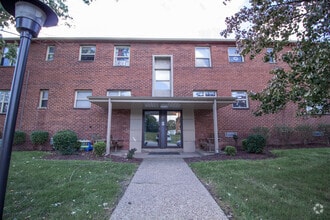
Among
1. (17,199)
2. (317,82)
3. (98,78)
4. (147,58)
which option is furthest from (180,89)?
(17,199)

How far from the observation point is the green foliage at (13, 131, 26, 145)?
9.40 metres

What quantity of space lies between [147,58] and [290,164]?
30.6ft

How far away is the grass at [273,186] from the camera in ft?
9.33

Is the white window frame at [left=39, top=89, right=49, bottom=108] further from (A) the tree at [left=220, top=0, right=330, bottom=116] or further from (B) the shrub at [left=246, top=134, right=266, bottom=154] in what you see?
(B) the shrub at [left=246, top=134, right=266, bottom=154]

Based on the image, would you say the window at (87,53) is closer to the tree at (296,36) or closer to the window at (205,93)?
the window at (205,93)

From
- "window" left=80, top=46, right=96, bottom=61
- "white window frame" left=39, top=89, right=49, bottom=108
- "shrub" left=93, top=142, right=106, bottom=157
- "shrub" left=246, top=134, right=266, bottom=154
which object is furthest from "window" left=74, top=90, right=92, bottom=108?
"shrub" left=246, top=134, right=266, bottom=154

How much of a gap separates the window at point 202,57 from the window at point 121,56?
4.66 meters

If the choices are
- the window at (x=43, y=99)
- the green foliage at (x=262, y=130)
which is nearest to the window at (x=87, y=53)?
the window at (x=43, y=99)

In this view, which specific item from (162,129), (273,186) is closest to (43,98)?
(162,129)

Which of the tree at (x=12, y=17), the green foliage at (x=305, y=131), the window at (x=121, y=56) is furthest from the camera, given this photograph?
the window at (x=121, y=56)

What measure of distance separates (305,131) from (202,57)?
308 inches

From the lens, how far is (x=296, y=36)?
4.42 meters

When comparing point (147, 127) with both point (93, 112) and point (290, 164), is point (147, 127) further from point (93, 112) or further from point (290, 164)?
point (290, 164)

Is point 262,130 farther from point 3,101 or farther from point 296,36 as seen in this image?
point 3,101
